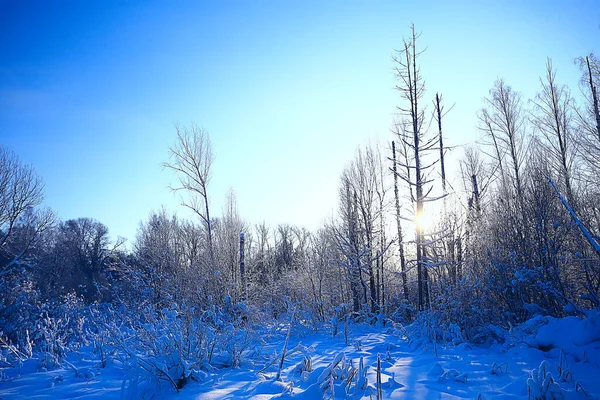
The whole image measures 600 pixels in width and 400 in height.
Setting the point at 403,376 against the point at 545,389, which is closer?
the point at 545,389

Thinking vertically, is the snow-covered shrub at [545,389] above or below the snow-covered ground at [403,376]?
above

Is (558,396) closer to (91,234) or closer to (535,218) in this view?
(535,218)

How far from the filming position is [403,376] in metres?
3.80

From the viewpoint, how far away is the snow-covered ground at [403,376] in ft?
10.3

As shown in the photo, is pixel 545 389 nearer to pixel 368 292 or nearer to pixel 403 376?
pixel 403 376

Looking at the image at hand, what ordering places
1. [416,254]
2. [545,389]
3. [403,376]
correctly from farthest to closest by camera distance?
[416,254]
[403,376]
[545,389]

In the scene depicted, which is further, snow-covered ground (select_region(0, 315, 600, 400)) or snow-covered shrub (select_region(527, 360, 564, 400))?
snow-covered ground (select_region(0, 315, 600, 400))

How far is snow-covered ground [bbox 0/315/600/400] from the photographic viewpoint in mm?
3129

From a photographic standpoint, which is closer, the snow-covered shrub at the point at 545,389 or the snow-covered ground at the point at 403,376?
the snow-covered shrub at the point at 545,389

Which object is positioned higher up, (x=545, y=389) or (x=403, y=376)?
(x=545, y=389)

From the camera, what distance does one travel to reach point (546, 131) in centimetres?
1594

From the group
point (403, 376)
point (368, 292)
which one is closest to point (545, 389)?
point (403, 376)

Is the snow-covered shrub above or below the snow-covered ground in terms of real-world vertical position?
above

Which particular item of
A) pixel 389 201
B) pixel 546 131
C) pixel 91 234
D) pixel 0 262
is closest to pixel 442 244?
pixel 389 201
